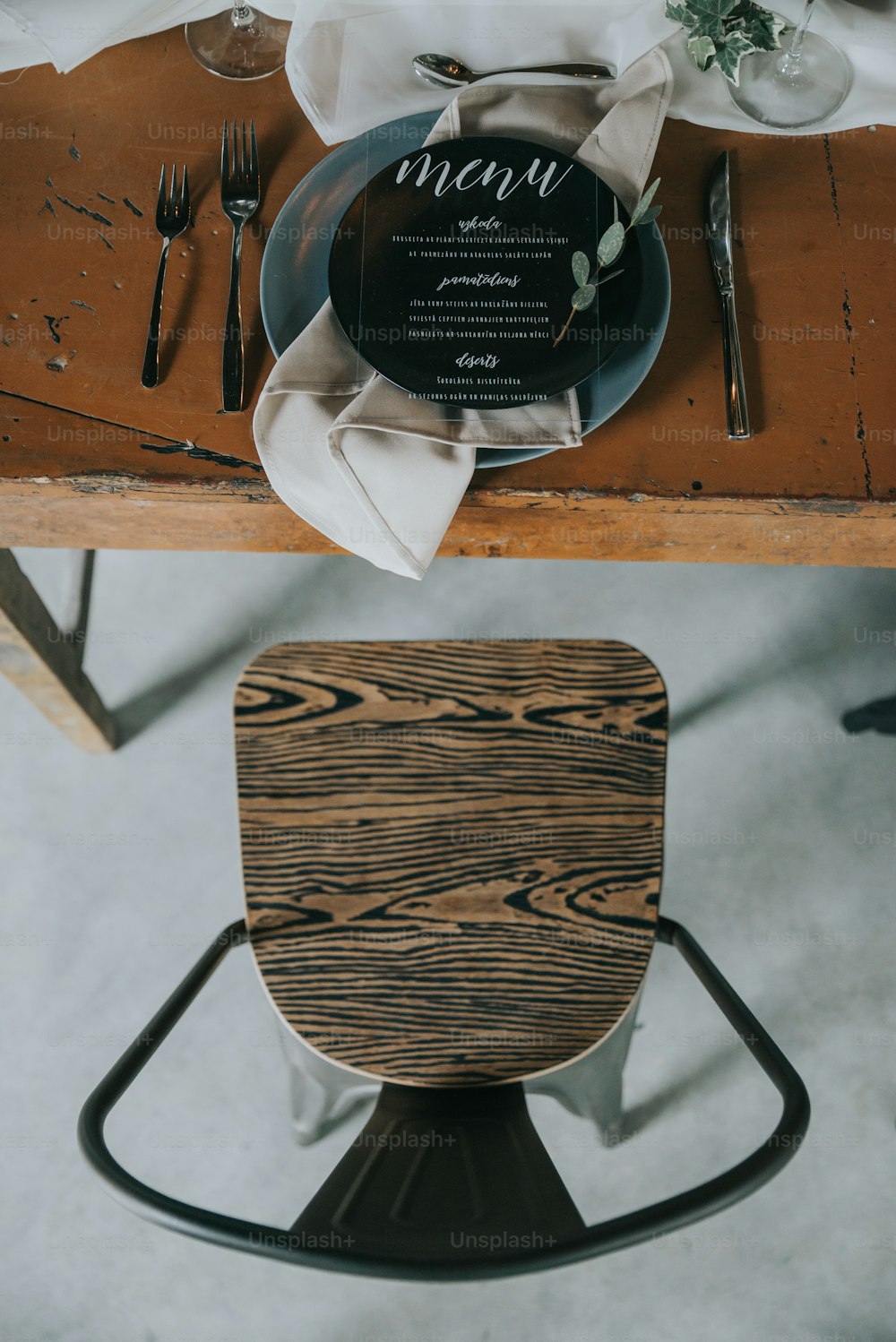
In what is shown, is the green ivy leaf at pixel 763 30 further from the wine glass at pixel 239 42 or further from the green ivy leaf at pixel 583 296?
the wine glass at pixel 239 42

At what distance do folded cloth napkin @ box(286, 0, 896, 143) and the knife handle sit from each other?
19cm

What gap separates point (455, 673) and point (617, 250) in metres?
0.42

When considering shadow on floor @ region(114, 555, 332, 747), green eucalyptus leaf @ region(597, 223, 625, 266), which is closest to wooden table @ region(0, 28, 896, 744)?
green eucalyptus leaf @ region(597, 223, 625, 266)

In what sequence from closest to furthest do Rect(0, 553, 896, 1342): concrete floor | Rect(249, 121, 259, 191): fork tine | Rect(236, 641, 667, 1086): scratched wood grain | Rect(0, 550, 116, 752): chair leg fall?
1. Rect(249, 121, 259, 191): fork tine
2. Rect(236, 641, 667, 1086): scratched wood grain
3. Rect(0, 550, 116, 752): chair leg
4. Rect(0, 553, 896, 1342): concrete floor

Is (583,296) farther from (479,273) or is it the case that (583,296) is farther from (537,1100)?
(537,1100)

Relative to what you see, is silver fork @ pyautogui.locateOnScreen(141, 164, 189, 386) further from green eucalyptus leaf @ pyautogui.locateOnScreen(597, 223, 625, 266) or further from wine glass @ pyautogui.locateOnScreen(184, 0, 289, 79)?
green eucalyptus leaf @ pyautogui.locateOnScreen(597, 223, 625, 266)

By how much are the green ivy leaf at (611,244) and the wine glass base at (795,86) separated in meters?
0.25

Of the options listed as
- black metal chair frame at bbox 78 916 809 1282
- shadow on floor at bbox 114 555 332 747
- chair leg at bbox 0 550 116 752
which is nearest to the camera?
black metal chair frame at bbox 78 916 809 1282

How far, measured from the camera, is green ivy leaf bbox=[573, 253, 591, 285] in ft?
2.30


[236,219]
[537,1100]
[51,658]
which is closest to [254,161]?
[236,219]

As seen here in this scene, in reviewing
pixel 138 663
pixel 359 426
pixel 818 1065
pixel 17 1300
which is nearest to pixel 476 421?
pixel 359 426

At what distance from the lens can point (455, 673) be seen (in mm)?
944

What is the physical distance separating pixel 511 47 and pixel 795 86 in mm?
255

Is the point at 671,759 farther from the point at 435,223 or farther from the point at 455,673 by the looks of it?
the point at 435,223
